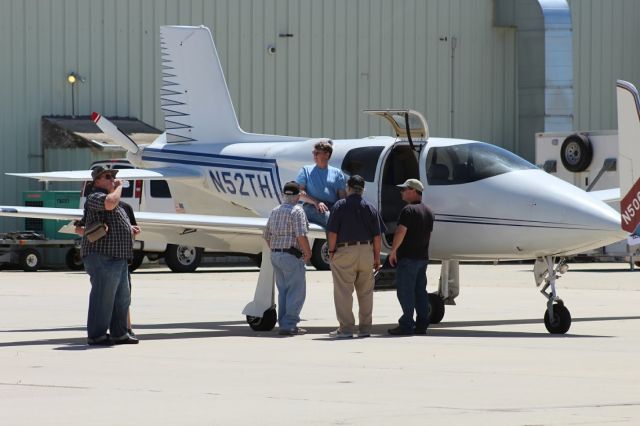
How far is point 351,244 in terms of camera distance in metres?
14.5

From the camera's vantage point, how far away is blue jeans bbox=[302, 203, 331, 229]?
1552 centimetres

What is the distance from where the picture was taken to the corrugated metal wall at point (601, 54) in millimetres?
40500

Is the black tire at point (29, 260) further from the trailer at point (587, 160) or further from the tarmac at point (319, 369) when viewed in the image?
the trailer at point (587, 160)

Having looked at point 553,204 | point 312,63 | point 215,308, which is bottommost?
point 215,308

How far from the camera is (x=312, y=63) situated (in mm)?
37219

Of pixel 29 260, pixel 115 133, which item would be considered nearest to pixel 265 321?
pixel 115 133

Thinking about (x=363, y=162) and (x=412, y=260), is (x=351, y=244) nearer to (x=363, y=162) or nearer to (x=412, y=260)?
(x=412, y=260)

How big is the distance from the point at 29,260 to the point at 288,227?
16711mm

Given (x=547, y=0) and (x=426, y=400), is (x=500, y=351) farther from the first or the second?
(x=547, y=0)

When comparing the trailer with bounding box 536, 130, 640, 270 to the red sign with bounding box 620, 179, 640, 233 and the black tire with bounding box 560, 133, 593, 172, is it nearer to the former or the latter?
the black tire with bounding box 560, 133, 593, 172

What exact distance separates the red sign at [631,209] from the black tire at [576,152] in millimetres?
16402

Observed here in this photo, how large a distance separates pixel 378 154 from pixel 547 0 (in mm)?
23504

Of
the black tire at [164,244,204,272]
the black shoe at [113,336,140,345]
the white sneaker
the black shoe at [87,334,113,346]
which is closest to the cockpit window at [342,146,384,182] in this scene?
the white sneaker

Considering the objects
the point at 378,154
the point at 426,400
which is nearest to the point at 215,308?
the point at 378,154
